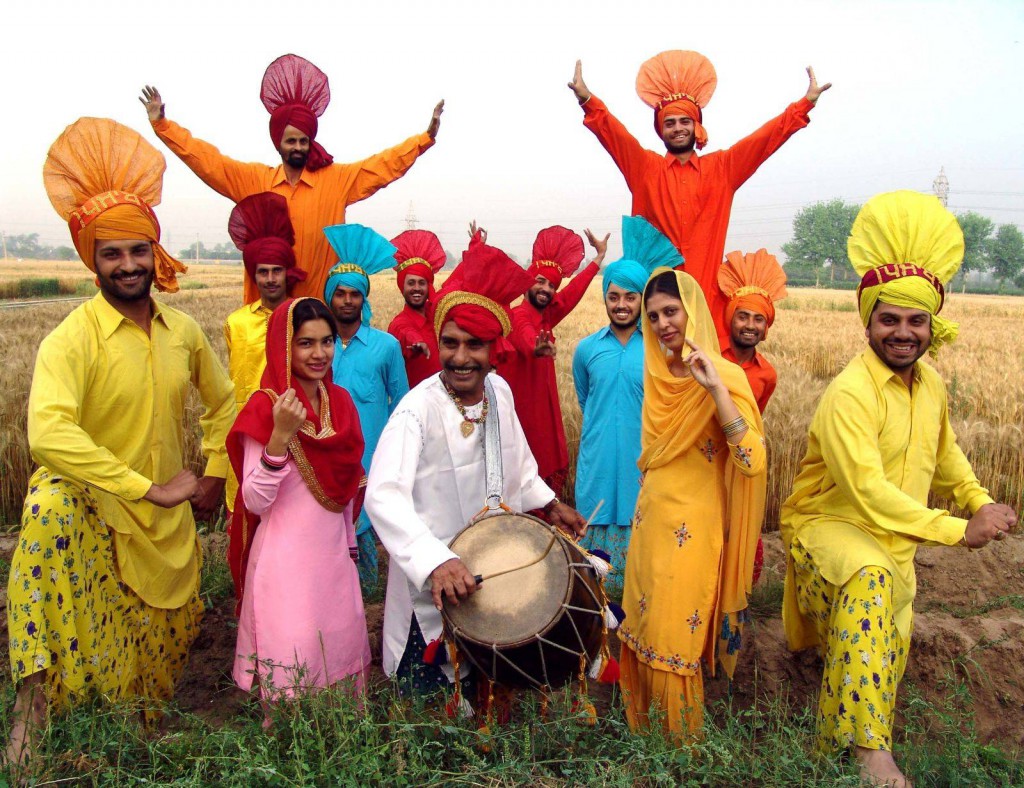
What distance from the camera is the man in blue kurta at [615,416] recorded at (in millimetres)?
4891

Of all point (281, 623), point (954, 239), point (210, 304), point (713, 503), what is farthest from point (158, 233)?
point (210, 304)

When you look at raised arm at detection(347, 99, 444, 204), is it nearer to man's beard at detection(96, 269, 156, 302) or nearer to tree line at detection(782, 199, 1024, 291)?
man's beard at detection(96, 269, 156, 302)

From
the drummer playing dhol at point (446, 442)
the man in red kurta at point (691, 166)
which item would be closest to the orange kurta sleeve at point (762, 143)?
the man in red kurta at point (691, 166)

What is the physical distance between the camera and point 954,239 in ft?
11.9

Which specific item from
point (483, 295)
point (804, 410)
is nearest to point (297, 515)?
point (483, 295)

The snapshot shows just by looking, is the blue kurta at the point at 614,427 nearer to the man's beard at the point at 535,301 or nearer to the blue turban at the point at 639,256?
the blue turban at the point at 639,256

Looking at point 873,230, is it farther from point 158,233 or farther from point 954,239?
point 158,233

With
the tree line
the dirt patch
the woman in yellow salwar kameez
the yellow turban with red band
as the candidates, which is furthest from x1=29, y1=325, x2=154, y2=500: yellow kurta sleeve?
the tree line

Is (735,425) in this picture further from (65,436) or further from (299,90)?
(299,90)

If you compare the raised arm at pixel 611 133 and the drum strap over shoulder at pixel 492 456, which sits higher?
the raised arm at pixel 611 133

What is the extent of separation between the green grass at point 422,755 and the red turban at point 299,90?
3.74 meters

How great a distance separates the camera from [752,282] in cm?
536

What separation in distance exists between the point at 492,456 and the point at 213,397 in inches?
65.5

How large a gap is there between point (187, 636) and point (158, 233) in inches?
81.2
